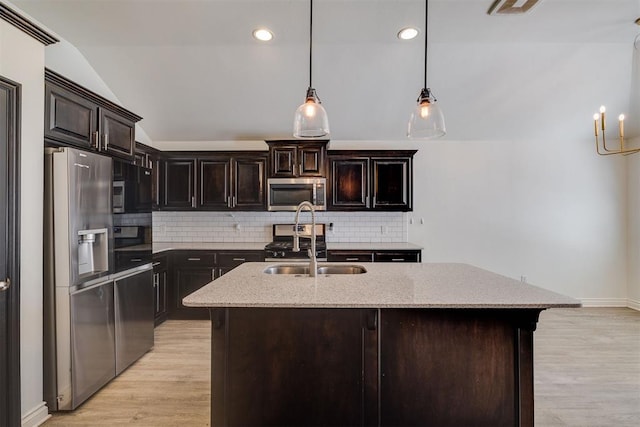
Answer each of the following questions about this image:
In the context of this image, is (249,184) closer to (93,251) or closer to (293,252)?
(293,252)

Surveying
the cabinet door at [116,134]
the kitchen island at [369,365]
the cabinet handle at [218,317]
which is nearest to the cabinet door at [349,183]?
the cabinet door at [116,134]

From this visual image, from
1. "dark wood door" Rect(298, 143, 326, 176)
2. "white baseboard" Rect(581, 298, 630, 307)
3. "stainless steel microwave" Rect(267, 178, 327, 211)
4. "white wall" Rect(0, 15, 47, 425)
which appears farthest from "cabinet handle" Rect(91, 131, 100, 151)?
"white baseboard" Rect(581, 298, 630, 307)

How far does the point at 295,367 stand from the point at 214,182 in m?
3.19

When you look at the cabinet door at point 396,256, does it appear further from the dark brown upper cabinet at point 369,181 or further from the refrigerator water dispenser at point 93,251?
the refrigerator water dispenser at point 93,251

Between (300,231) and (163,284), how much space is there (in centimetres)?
179

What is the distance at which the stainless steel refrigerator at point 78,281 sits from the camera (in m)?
2.13

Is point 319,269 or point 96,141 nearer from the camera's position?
point 319,269

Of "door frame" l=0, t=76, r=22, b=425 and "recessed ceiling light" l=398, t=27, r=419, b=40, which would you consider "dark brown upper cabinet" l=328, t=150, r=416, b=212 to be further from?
"door frame" l=0, t=76, r=22, b=425

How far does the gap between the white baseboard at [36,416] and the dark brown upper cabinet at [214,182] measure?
8.62 ft

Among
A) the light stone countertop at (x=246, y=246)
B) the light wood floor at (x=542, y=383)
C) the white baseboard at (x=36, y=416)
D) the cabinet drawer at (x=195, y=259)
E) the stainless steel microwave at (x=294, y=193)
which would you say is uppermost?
the stainless steel microwave at (x=294, y=193)

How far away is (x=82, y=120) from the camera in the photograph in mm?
2449

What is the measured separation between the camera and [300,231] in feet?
14.7

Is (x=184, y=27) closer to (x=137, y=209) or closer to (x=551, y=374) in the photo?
(x=137, y=209)

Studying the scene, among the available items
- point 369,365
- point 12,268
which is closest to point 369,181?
point 369,365
